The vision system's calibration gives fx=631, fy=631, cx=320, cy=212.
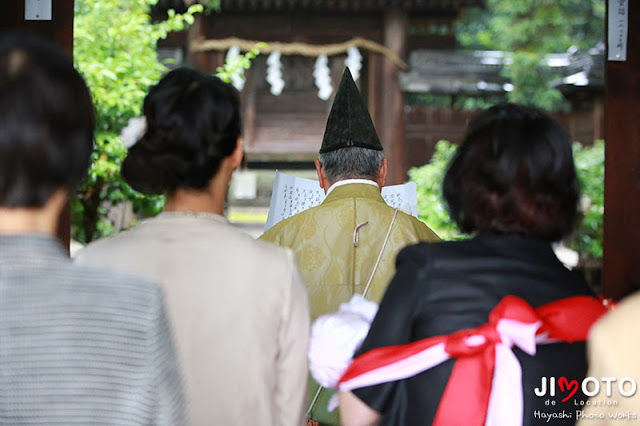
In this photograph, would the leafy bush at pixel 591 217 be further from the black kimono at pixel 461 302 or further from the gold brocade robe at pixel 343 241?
the black kimono at pixel 461 302

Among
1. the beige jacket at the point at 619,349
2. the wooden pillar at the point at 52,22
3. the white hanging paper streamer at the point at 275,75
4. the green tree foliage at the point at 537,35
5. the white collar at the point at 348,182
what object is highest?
the green tree foliage at the point at 537,35

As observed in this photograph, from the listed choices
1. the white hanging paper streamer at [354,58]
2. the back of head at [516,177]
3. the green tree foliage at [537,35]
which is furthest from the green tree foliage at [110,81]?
the green tree foliage at [537,35]

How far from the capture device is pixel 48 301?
0.96 m

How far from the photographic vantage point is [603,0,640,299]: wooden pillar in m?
3.17

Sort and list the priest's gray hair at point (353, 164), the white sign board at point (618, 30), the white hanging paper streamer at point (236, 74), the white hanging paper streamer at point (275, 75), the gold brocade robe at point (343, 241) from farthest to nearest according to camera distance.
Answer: the white hanging paper streamer at point (275, 75) < the white hanging paper streamer at point (236, 74) < the white sign board at point (618, 30) < the priest's gray hair at point (353, 164) < the gold brocade robe at point (343, 241)

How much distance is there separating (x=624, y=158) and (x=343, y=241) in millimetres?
1634

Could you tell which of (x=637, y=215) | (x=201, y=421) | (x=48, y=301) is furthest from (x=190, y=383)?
(x=637, y=215)

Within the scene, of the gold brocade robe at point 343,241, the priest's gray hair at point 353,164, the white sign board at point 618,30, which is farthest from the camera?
the white sign board at point 618,30

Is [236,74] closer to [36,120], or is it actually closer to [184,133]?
[184,133]

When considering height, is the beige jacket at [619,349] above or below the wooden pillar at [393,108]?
below

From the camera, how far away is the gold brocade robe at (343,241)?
252 cm

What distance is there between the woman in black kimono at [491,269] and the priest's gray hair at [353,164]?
3.73 feet

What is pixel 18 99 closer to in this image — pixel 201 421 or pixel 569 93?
pixel 201 421

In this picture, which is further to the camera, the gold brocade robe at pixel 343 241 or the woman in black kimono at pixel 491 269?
the gold brocade robe at pixel 343 241
